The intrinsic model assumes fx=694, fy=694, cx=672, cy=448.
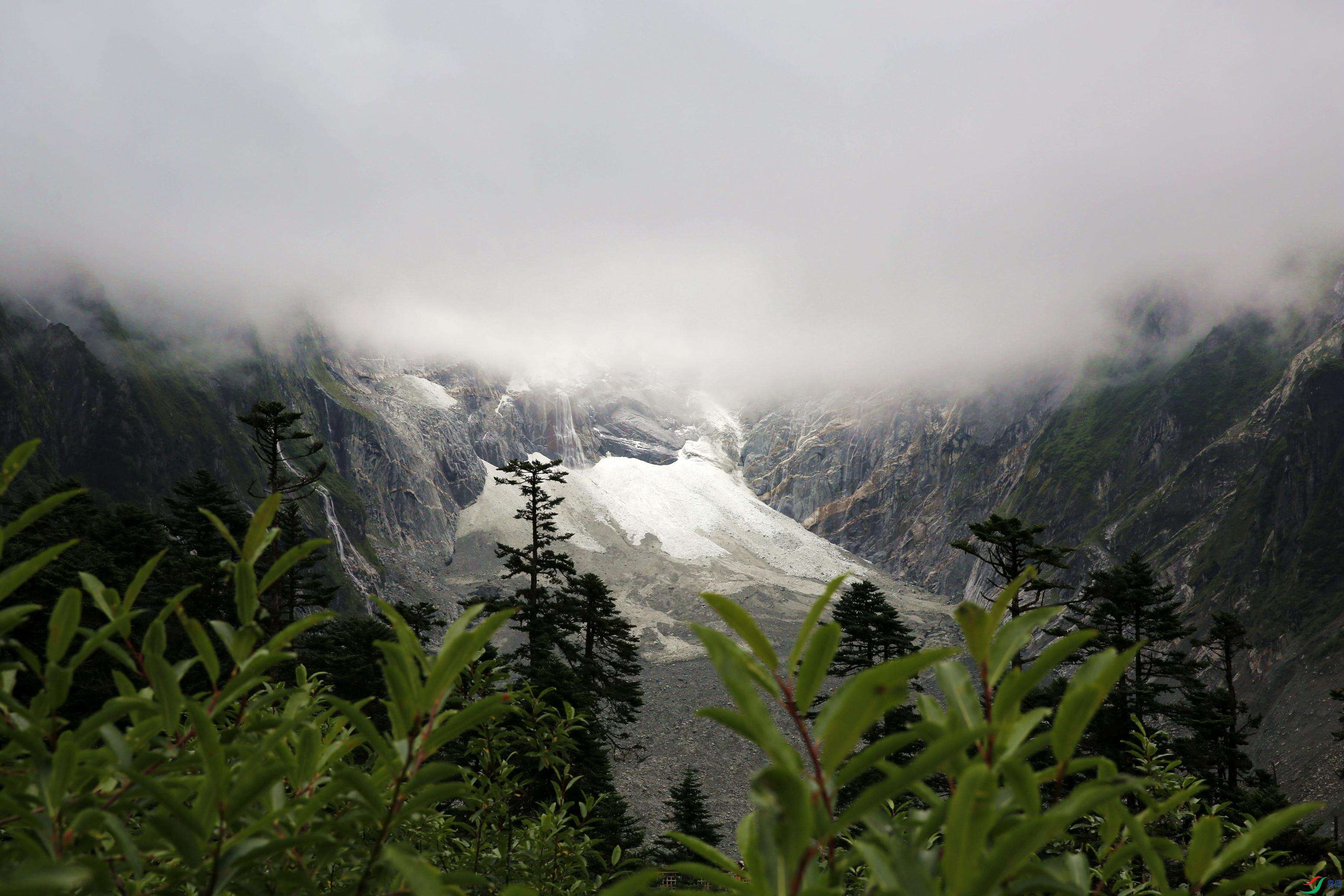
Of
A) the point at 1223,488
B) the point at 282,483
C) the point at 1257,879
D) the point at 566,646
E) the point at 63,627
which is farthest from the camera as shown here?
the point at 1223,488

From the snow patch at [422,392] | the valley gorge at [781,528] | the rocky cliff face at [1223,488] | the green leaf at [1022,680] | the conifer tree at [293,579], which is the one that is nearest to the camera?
the green leaf at [1022,680]

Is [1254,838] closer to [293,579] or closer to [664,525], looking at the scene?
[293,579]

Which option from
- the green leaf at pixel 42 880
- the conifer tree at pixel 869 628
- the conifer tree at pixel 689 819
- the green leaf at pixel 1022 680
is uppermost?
the green leaf at pixel 1022 680

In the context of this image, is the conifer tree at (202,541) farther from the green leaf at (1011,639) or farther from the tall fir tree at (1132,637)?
the tall fir tree at (1132,637)

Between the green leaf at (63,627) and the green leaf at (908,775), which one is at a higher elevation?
the green leaf at (908,775)

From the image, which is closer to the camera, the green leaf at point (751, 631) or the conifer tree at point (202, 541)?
the green leaf at point (751, 631)

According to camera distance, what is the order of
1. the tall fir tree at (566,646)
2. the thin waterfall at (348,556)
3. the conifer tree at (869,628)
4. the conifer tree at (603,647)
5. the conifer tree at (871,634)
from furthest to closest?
the thin waterfall at (348,556) → the conifer tree at (603,647) → the conifer tree at (869,628) → the conifer tree at (871,634) → the tall fir tree at (566,646)

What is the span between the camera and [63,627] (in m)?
1.62

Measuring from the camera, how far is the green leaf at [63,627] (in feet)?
5.21

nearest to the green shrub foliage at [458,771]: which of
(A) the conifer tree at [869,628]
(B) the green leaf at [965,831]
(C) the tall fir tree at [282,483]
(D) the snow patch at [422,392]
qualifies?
(B) the green leaf at [965,831]

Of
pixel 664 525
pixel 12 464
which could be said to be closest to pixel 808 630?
pixel 12 464

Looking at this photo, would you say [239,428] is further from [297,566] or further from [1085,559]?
[1085,559]

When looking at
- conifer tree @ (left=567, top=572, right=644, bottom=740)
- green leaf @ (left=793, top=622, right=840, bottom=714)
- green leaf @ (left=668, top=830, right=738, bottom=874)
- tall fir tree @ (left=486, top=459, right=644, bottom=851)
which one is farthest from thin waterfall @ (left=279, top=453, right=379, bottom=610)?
green leaf @ (left=793, top=622, right=840, bottom=714)

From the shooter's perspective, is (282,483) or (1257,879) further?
(282,483)
